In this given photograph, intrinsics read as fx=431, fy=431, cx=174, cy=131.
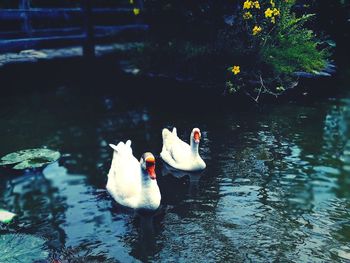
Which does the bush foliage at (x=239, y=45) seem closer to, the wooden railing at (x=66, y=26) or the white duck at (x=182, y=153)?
the wooden railing at (x=66, y=26)

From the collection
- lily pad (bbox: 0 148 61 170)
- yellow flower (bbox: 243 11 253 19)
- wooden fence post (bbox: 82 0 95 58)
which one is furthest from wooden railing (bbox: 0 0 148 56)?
lily pad (bbox: 0 148 61 170)

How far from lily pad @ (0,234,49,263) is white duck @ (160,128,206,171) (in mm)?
2421

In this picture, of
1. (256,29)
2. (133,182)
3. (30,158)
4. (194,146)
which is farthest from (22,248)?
(256,29)

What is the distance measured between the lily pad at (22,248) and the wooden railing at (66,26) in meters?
7.55

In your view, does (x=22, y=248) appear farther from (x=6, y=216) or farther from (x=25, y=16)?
(x=25, y=16)

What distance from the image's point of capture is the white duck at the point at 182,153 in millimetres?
6344

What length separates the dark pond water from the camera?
4.73 m

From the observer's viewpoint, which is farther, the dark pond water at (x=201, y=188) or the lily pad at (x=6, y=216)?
the lily pad at (x=6, y=216)

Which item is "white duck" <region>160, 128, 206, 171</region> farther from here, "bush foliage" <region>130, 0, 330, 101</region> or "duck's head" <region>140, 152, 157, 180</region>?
"bush foliage" <region>130, 0, 330, 101</region>

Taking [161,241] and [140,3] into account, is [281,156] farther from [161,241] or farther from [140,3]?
[140,3]

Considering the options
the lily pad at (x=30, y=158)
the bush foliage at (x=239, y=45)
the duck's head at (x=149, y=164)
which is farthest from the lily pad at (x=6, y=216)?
the bush foliage at (x=239, y=45)

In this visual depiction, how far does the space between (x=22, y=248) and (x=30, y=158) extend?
217cm

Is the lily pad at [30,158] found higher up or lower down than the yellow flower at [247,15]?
lower down

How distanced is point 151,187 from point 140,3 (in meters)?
9.02
